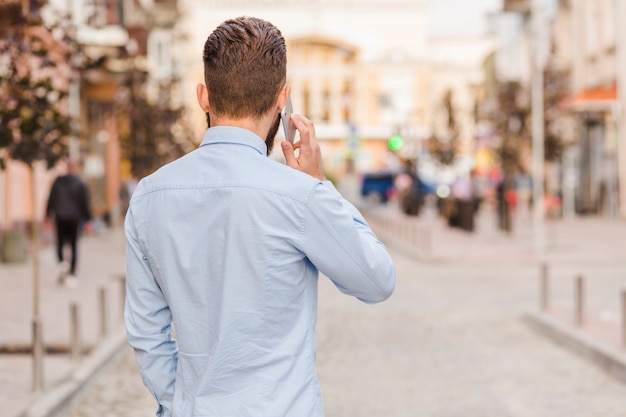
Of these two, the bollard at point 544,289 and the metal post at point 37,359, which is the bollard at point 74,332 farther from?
the bollard at point 544,289

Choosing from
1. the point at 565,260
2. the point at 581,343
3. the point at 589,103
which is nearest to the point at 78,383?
the point at 581,343

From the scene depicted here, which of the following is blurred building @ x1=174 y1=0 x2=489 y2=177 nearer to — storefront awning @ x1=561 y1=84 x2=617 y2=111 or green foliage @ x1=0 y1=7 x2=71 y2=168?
storefront awning @ x1=561 y1=84 x2=617 y2=111

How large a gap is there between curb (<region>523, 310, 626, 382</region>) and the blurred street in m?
0.09

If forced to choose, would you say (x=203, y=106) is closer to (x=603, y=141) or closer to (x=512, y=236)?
(x=512, y=236)

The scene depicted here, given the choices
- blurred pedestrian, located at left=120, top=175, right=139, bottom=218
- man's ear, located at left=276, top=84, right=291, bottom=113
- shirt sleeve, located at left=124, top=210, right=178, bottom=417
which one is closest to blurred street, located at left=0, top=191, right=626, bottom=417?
shirt sleeve, located at left=124, top=210, right=178, bottom=417

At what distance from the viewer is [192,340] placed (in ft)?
8.60

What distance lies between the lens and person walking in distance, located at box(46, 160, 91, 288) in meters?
16.9

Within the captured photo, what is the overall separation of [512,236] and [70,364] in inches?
875

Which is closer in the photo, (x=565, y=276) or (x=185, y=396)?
(x=185, y=396)

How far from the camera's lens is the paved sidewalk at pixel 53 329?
796 cm

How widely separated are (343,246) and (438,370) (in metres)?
7.05

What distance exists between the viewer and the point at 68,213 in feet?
55.4

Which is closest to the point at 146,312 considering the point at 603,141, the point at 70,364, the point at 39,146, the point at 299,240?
the point at 299,240

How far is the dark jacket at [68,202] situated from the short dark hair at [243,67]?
14.5 meters
